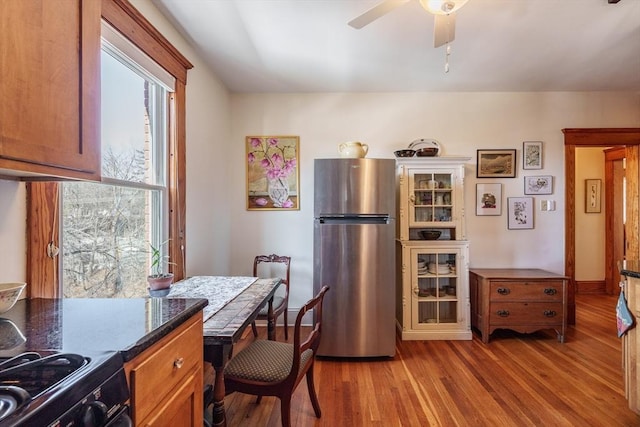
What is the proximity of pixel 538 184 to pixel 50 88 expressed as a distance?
4099mm

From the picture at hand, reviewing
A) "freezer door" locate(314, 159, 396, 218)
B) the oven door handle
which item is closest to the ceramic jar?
"freezer door" locate(314, 159, 396, 218)

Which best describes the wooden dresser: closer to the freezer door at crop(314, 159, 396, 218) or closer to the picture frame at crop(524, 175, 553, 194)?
the picture frame at crop(524, 175, 553, 194)

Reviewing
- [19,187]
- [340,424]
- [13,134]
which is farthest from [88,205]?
[340,424]

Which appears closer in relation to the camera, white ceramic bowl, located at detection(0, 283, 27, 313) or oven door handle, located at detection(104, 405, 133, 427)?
oven door handle, located at detection(104, 405, 133, 427)

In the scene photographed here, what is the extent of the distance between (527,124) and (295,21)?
2.80m

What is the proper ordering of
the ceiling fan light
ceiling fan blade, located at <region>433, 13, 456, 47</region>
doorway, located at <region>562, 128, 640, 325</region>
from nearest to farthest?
the ceiling fan light
ceiling fan blade, located at <region>433, 13, 456, 47</region>
doorway, located at <region>562, 128, 640, 325</region>

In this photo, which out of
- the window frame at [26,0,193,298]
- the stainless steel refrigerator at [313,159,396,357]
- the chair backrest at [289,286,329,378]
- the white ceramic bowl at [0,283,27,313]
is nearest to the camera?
the white ceramic bowl at [0,283,27,313]

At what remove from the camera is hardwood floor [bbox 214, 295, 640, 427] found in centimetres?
196

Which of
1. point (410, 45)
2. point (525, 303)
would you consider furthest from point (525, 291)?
point (410, 45)

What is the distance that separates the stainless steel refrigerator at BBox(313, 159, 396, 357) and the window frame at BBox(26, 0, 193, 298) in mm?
1093

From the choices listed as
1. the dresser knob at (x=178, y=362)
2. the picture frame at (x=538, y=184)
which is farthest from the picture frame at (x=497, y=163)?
the dresser knob at (x=178, y=362)

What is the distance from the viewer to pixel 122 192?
6.04ft

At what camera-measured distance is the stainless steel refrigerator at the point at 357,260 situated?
2682 mm

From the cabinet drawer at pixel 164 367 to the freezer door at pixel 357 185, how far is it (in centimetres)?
169
